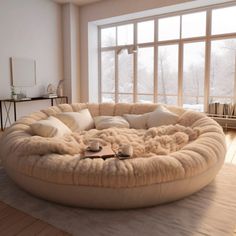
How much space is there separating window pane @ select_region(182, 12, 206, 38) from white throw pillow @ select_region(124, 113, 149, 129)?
2.89 meters

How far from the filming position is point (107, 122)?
353 cm

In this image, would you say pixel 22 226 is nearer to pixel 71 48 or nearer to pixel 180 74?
pixel 180 74

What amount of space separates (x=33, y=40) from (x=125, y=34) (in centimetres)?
238

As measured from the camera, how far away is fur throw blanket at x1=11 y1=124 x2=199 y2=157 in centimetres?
216

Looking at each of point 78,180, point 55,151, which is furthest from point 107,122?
point 78,180

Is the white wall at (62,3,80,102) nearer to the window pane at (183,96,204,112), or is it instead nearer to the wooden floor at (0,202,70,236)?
the window pane at (183,96,204,112)

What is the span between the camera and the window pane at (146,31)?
20.0 feet

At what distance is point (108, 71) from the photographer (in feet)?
22.6

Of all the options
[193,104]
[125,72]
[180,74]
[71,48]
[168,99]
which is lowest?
[193,104]

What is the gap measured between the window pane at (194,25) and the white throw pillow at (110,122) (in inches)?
122

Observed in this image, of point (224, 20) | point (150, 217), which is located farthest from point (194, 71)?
point (150, 217)

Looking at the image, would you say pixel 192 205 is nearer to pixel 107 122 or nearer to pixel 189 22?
pixel 107 122

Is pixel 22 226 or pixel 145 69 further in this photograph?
pixel 145 69

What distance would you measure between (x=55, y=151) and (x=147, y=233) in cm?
104
